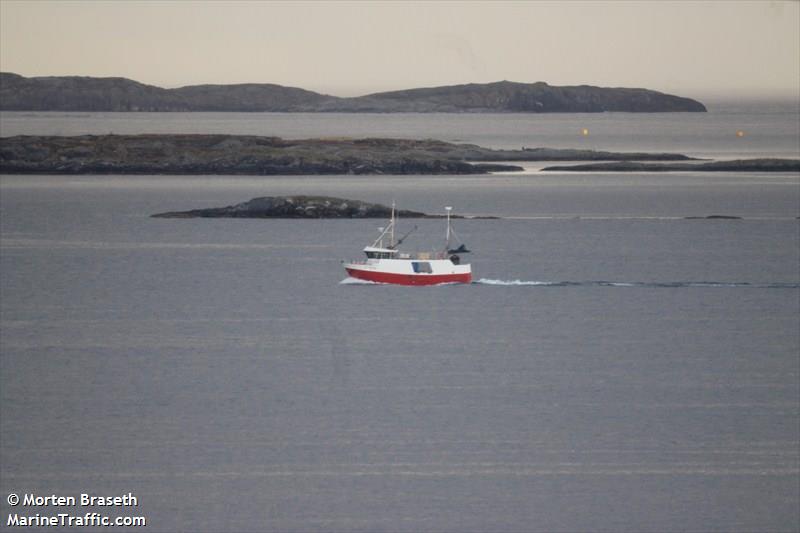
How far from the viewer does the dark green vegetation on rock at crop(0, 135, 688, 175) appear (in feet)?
327

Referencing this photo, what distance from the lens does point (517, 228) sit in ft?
217

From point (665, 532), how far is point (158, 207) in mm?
62957

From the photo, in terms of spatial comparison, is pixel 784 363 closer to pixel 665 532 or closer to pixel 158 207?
pixel 665 532

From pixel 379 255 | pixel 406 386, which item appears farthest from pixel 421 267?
pixel 406 386

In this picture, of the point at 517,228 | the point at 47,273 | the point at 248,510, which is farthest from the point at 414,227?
the point at 248,510

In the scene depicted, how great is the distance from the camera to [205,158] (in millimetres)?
103000

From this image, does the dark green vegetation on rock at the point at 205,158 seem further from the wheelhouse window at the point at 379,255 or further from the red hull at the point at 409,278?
the wheelhouse window at the point at 379,255

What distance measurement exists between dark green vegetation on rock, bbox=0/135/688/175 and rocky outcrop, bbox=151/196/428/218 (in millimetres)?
29181

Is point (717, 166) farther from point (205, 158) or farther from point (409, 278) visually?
point (409, 278)

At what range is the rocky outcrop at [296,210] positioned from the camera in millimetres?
66500

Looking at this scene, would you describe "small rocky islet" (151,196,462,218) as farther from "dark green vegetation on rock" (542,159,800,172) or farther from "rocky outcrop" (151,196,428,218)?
"dark green vegetation on rock" (542,159,800,172)

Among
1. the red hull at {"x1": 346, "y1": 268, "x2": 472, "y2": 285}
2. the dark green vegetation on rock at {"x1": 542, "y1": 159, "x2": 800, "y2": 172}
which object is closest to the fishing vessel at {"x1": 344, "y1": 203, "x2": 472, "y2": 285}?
the red hull at {"x1": 346, "y1": 268, "x2": 472, "y2": 285}

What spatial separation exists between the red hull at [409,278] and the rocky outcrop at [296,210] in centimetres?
2094

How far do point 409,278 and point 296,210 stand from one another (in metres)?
24.9
